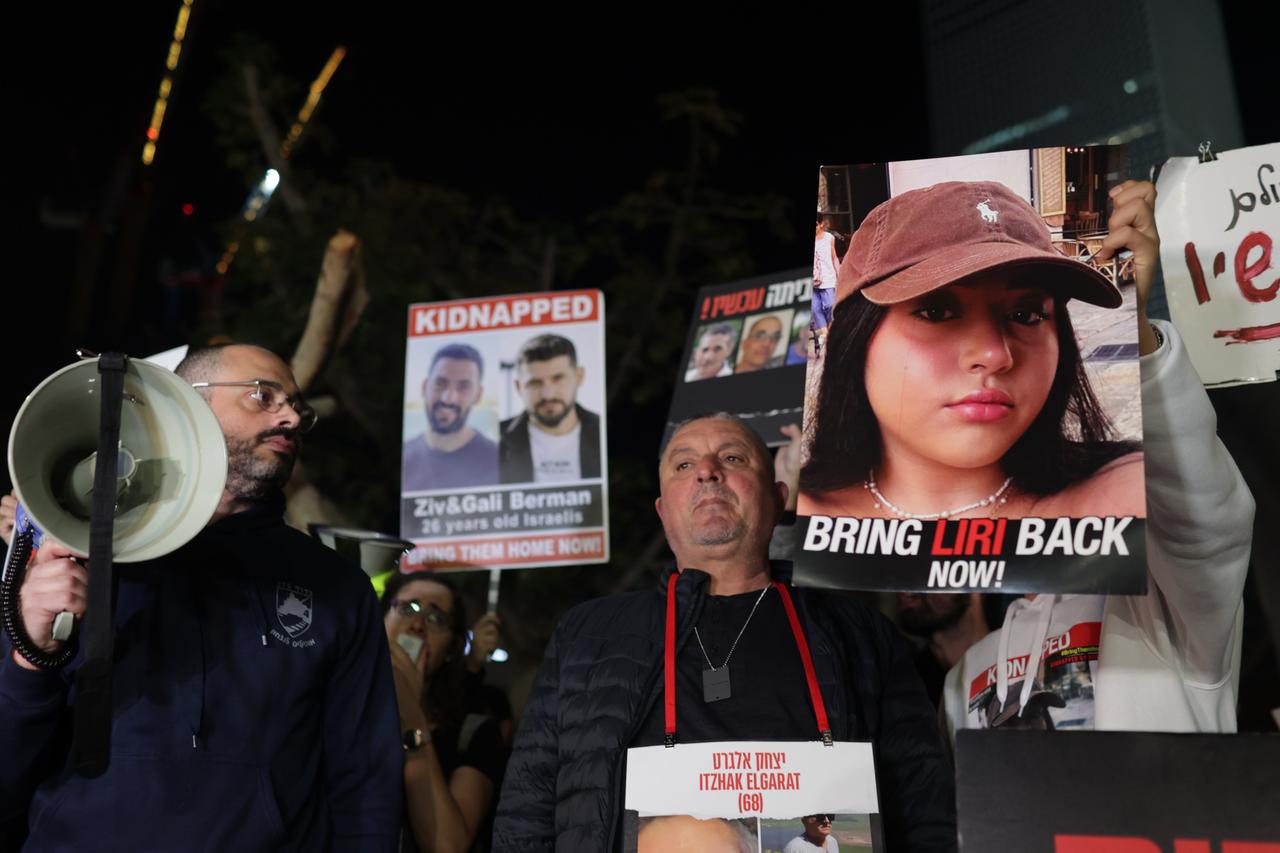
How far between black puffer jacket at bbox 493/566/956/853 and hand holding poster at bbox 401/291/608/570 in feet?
5.58

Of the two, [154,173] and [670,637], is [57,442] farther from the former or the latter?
[154,173]

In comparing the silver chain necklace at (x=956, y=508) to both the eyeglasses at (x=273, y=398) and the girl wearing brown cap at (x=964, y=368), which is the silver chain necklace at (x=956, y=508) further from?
the eyeglasses at (x=273, y=398)

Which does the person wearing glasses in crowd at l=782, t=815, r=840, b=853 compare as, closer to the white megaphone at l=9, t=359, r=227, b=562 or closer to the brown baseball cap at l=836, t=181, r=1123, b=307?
the brown baseball cap at l=836, t=181, r=1123, b=307

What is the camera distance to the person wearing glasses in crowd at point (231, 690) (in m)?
2.16

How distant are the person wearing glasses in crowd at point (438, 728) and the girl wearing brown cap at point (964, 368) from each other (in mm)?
1499

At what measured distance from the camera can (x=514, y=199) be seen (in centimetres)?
1184

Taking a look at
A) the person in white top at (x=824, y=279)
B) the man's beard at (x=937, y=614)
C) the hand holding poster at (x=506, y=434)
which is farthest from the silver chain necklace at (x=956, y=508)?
the hand holding poster at (x=506, y=434)

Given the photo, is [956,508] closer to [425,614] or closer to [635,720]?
[635,720]

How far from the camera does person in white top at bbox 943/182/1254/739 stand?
2.29m

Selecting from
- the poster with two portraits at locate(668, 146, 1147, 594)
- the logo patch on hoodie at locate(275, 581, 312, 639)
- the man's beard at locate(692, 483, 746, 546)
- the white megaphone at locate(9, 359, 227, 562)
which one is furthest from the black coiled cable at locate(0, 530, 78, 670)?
the man's beard at locate(692, 483, 746, 546)

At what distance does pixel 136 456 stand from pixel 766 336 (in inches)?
103

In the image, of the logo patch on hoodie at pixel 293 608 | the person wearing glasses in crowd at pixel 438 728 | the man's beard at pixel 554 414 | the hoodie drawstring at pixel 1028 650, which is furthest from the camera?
the man's beard at pixel 554 414

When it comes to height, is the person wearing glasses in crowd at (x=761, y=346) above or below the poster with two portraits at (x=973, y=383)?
above

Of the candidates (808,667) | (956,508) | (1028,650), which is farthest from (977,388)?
(1028,650)
